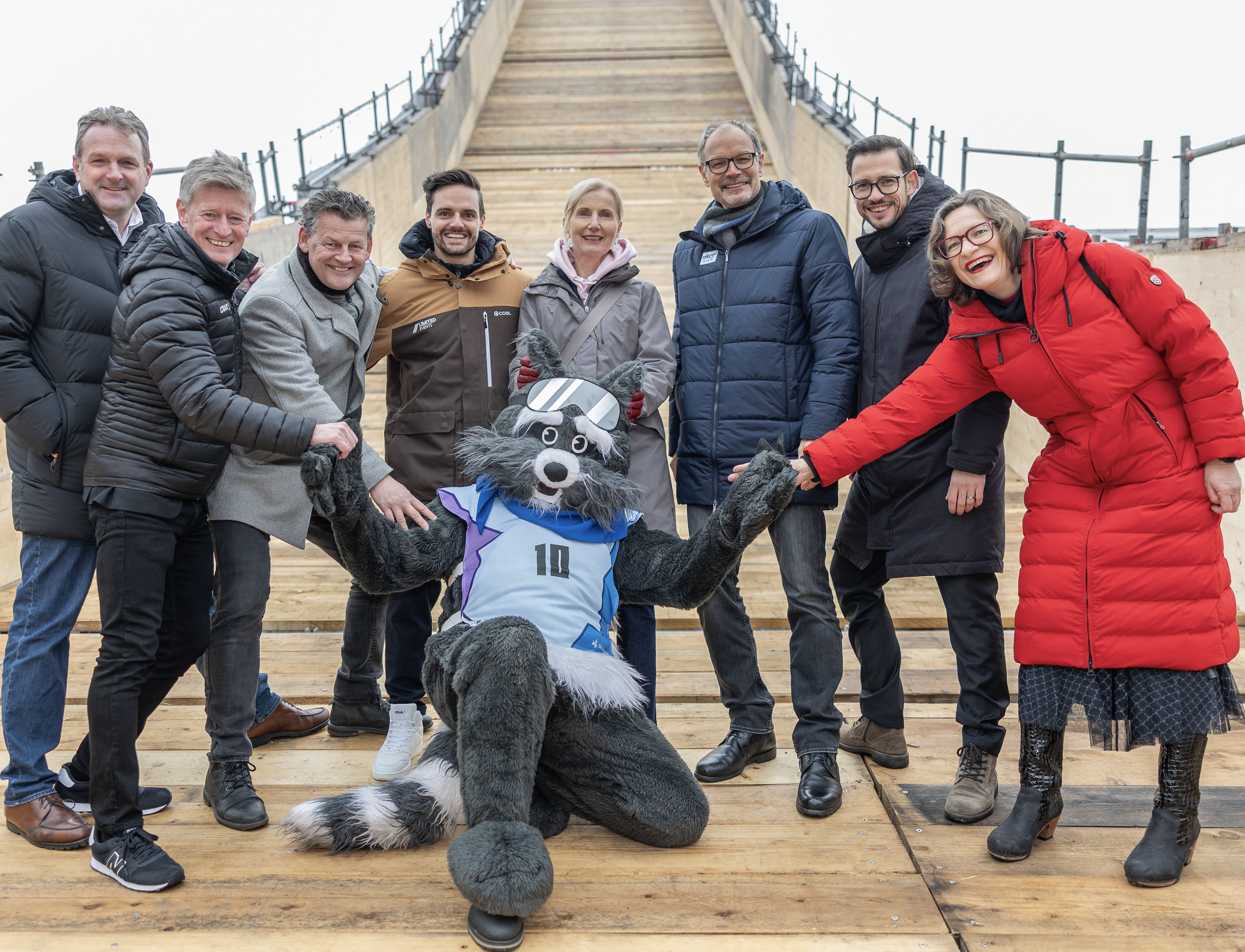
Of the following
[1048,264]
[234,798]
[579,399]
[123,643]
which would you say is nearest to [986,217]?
[1048,264]

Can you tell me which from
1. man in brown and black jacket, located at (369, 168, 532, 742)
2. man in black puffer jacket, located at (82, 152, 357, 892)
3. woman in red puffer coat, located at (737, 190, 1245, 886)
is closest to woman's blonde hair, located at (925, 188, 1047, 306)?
woman in red puffer coat, located at (737, 190, 1245, 886)

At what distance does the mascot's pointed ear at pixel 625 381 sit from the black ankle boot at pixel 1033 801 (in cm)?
134

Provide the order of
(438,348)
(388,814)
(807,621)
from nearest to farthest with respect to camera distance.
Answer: (388,814)
(807,621)
(438,348)

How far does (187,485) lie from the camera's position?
2.46 meters

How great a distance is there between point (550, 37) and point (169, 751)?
56.3ft

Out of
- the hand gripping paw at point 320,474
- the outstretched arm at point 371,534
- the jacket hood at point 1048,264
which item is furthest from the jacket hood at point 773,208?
the hand gripping paw at point 320,474

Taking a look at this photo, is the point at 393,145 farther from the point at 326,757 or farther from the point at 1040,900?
the point at 1040,900

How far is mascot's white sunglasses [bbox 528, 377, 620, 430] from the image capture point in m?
2.63

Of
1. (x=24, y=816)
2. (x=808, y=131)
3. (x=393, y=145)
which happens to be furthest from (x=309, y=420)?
(x=808, y=131)

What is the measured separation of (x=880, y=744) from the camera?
3.00 m

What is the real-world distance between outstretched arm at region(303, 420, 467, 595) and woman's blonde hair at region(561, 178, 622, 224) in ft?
3.16

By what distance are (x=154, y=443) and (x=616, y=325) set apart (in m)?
1.31

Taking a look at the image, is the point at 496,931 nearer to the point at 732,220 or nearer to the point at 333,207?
the point at 333,207

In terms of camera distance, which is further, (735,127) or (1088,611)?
(735,127)
